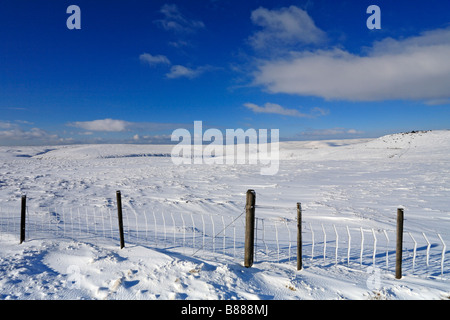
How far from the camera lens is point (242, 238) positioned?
746cm

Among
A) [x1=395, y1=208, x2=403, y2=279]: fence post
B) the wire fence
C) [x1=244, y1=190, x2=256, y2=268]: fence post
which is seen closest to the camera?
[x1=395, y1=208, x2=403, y2=279]: fence post

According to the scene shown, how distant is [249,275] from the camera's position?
14.8ft

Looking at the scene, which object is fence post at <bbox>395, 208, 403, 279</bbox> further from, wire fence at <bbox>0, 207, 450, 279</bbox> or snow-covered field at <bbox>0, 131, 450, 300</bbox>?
wire fence at <bbox>0, 207, 450, 279</bbox>

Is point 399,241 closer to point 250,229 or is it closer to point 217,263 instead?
point 250,229

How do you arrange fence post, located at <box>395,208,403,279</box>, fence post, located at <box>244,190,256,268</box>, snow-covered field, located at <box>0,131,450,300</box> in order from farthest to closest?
fence post, located at <box>244,190,256,268</box> < fence post, located at <box>395,208,403,279</box> < snow-covered field, located at <box>0,131,450,300</box>

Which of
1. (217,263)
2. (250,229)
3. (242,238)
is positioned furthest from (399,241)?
(242,238)

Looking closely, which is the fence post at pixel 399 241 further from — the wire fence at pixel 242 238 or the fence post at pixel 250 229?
the fence post at pixel 250 229

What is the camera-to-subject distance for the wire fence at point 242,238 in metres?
5.56

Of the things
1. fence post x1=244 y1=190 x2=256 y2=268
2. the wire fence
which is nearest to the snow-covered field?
the wire fence

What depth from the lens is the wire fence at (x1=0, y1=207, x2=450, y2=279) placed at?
18.2 ft

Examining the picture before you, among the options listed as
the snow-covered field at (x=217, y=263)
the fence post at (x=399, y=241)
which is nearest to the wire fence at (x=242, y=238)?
→ the snow-covered field at (x=217, y=263)
